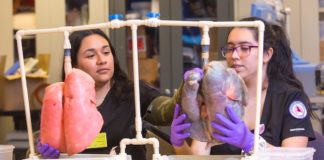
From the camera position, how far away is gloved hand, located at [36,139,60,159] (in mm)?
946

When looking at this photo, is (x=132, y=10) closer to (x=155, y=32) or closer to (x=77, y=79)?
(x=155, y=32)

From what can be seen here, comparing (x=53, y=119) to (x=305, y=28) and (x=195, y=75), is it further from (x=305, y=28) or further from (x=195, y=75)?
(x=305, y=28)

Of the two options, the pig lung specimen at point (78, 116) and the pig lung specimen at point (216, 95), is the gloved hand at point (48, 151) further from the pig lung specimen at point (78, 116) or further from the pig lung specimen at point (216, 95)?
the pig lung specimen at point (216, 95)

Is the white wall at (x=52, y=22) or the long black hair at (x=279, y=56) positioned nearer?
the long black hair at (x=279, y=56)

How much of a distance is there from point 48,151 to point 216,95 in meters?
0.38

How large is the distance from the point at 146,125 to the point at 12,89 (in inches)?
74.6

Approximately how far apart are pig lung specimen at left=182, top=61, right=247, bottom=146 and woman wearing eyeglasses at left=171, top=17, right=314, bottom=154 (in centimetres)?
2

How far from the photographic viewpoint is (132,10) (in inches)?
130

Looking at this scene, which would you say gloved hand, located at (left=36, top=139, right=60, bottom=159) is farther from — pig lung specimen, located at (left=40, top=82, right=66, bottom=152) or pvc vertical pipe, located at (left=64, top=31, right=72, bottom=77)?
pvc vertical pipe, located at (left=64, top=31, right=72, bottom=77)

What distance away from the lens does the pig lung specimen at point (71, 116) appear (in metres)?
0.87

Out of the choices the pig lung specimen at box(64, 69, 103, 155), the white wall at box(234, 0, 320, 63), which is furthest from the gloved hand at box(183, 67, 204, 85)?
the white wall at box(234, 0, 320, 63)

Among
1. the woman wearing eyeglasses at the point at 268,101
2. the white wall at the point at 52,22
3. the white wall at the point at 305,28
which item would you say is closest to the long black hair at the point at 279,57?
the woman wearing eyeglasses at the point at 268,101

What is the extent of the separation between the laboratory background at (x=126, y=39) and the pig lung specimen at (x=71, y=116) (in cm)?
207

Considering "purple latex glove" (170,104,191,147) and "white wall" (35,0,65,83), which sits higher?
"white wall" (35,0,65,83)
